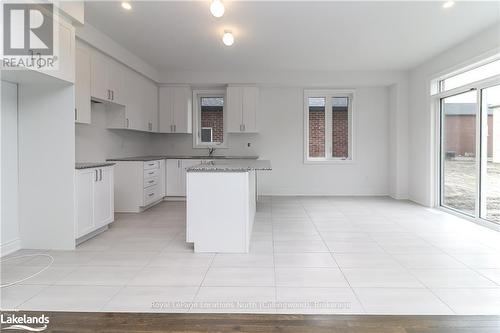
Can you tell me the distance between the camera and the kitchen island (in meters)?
3.34

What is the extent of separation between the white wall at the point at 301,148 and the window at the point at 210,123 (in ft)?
1.17

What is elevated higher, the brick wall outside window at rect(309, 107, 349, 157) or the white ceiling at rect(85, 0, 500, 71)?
the white ceiling at rect(85, 0, 500, 71)

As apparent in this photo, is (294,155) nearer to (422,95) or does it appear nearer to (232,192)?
(422,95)

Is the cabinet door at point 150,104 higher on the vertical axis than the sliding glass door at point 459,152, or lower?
higher

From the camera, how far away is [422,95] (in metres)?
6.12

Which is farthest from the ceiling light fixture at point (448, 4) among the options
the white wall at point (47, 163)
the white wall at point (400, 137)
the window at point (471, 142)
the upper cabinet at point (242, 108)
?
the white wall at point (47, 163)

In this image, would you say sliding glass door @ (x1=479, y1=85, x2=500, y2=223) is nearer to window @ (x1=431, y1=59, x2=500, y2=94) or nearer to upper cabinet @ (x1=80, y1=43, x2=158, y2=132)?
window @ (x1=431, y1=59, x2=500, y2=94)

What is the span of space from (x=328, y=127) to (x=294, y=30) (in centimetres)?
335

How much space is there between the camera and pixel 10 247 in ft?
10.8

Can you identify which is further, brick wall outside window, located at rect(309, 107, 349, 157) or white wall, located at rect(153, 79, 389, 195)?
brick wall outside window, located at rect(309, 107, 349, 157)

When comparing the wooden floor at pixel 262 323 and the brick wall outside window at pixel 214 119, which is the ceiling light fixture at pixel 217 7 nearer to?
the wooden floor at pixel 262 323

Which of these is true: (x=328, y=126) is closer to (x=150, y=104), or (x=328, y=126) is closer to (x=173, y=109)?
(x=173, y=109)

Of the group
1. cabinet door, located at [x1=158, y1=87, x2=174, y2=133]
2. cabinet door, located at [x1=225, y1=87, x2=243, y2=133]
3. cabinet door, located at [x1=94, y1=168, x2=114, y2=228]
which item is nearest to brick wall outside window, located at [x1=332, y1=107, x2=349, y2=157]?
cabinet door, located at [x1=225, y1=87, x2=243, y2=133]

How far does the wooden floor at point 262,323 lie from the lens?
6.24 ft
